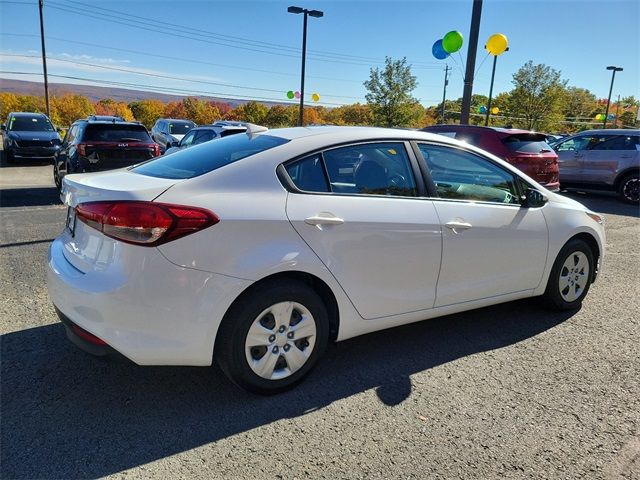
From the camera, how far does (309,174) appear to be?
2.99m

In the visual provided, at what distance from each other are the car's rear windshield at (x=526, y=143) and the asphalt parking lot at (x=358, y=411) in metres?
5.98

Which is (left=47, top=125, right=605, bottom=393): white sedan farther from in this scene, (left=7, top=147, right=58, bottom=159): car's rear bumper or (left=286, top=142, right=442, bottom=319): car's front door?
(left=7, top=147, right=58, bottom=159): car's rear bumper

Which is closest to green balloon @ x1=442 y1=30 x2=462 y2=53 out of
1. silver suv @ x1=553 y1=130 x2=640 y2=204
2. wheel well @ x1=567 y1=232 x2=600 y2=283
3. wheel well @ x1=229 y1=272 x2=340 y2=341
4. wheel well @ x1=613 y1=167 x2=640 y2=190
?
silver suv @ x1=553 y1=130 x2=640 y2=204

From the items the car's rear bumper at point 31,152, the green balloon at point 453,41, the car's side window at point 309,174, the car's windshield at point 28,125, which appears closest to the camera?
the car's side window at point 309,174

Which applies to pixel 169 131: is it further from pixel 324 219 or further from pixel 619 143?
pixel 324 219

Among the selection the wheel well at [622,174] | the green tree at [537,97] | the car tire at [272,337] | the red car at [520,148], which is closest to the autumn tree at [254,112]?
the green tree at [537,97]

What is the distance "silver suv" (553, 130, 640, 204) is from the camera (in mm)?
11984

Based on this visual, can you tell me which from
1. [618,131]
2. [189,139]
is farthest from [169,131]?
[618,131]

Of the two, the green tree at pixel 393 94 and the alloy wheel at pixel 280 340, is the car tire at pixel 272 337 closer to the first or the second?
the alloy wheel at pixel 280 340

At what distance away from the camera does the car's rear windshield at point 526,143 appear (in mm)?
9422

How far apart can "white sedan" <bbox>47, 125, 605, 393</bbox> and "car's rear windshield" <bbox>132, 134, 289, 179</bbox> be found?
18mm

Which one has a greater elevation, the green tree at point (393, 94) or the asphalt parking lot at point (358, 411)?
the green tree at point (393, 94)

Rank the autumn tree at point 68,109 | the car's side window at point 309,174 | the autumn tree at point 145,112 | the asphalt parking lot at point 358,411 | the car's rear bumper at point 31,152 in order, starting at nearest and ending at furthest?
the asphalt parking lot at point 358,411 → the car's side window at point 309,174 → the car's rear bumper at point 31,152 → the autumn tree at point 68,109 → the autumn tree at point 145,112

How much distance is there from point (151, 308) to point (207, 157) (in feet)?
3.71
